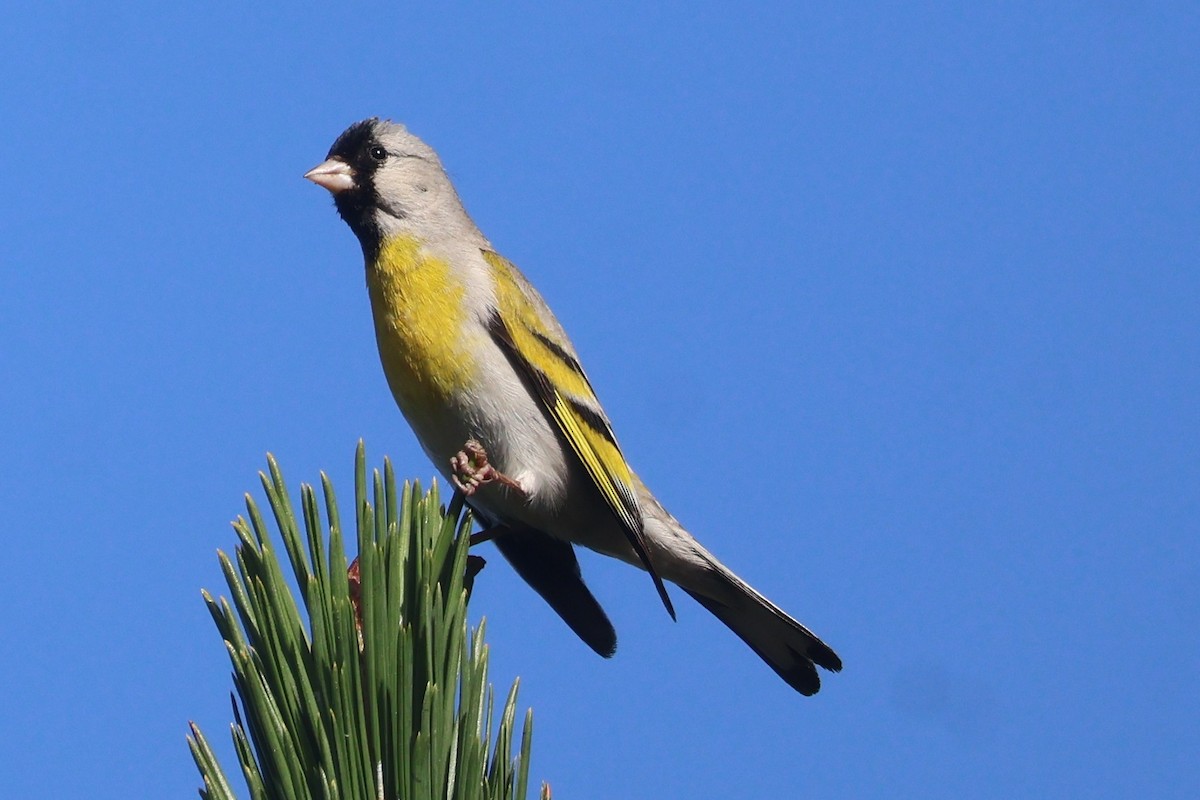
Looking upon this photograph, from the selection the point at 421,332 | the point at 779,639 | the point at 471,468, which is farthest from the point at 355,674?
the point at 779,639

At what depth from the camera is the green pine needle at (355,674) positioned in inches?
79.8

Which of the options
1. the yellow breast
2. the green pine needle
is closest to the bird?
the yellow breast

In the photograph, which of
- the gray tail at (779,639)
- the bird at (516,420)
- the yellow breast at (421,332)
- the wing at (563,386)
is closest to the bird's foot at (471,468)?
the bird at (516,420)

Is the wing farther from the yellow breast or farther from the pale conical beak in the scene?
the pale conical beak

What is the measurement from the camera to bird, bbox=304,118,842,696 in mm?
4109

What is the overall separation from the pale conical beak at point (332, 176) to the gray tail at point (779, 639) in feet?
6.71

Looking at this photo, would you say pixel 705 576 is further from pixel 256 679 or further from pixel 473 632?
pixel 256 679

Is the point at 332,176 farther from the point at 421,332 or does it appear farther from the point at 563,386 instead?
the point at 563,386

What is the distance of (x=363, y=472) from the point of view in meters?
2.38

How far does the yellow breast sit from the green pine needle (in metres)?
1.69

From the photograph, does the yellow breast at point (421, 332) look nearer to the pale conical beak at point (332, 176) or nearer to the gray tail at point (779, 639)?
the pale conical beak at point (332, 176)

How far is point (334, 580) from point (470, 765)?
396mm

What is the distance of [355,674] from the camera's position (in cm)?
211

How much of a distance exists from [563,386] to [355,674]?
2461 millimetres
